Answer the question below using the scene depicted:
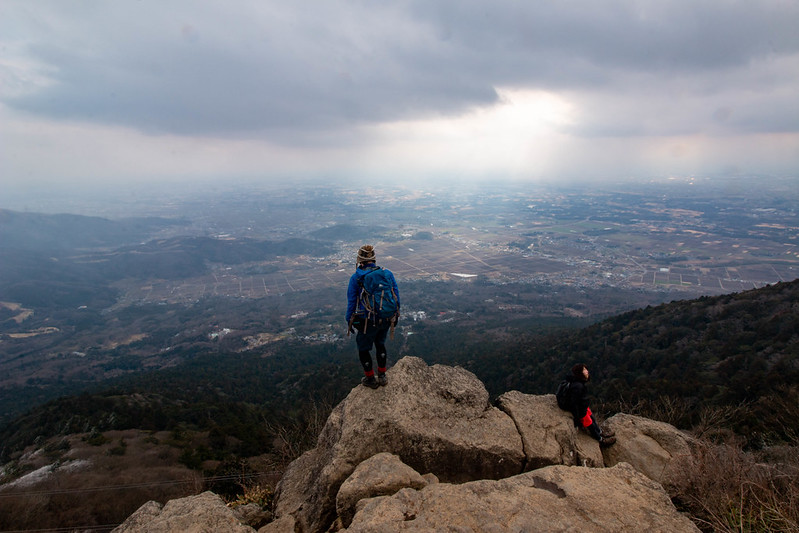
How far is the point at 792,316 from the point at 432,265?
11092 centimetres

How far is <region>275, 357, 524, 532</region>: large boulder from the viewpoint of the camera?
20.8 ft

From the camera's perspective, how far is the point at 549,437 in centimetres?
729

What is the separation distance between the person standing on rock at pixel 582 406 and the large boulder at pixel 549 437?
0.16m

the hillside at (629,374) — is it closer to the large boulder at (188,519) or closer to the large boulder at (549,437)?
the large boulder at (549,437)

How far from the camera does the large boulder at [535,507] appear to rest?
14.9 feet

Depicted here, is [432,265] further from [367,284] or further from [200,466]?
[367,284]

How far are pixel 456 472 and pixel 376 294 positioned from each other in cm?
390

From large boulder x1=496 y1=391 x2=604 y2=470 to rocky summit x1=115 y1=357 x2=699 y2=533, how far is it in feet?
0.08

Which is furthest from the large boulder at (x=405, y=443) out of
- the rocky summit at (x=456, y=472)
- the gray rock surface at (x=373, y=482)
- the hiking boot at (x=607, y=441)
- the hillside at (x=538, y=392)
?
the hillside at (x=538, y=392)

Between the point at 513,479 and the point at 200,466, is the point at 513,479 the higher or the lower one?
the higher one

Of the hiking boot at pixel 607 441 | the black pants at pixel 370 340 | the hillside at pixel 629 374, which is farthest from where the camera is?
the hillside at pixel 629 374

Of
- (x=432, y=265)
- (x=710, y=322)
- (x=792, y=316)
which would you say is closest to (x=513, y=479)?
(x=792, y=316)

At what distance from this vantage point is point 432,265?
138m

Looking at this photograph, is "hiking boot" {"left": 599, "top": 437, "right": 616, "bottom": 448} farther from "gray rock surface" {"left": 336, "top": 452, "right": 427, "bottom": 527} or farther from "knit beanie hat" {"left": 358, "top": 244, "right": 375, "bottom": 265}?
"knit beanie hat" {"left": 358, "top": 244, "right": 375, "bottom": 265}
